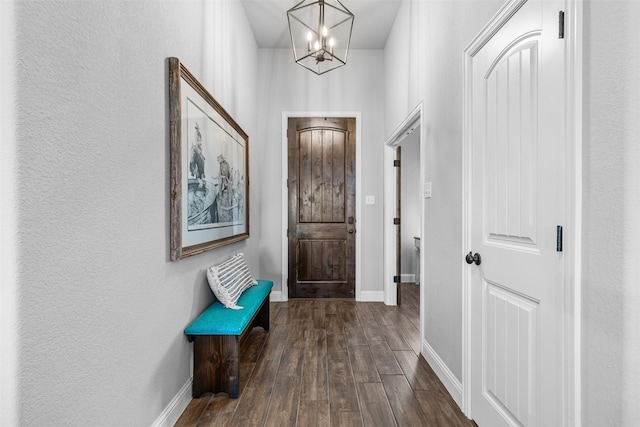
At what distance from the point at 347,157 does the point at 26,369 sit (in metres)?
3.74

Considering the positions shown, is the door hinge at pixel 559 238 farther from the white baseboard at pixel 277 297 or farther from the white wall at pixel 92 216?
the white baseboard at pixel 277 297

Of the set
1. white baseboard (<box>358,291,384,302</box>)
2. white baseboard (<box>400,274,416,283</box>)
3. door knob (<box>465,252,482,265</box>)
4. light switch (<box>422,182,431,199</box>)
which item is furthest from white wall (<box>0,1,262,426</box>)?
white baseboard (<box>400,274,416,283</box>)

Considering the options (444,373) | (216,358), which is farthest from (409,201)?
(216,358)

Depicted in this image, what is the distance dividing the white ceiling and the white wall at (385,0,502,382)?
24.0 inches

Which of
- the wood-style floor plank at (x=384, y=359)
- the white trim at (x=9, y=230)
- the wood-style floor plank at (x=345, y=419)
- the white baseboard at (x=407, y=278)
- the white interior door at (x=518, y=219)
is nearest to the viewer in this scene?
the white trim at (x=9, y=230)

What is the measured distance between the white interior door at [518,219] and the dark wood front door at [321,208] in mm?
2515

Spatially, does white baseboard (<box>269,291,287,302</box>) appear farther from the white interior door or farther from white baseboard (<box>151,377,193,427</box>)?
the white interior door

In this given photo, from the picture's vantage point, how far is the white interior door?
117cm

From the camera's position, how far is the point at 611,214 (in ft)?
3.09

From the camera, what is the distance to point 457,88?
1.95m

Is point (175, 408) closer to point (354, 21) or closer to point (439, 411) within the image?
point (439, 411)

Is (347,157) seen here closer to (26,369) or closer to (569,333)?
(569,333)

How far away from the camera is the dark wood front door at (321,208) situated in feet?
13.9

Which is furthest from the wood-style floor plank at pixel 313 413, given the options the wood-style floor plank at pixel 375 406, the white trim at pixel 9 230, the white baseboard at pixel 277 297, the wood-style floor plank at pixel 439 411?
the white baseboard at pixel 277 297
